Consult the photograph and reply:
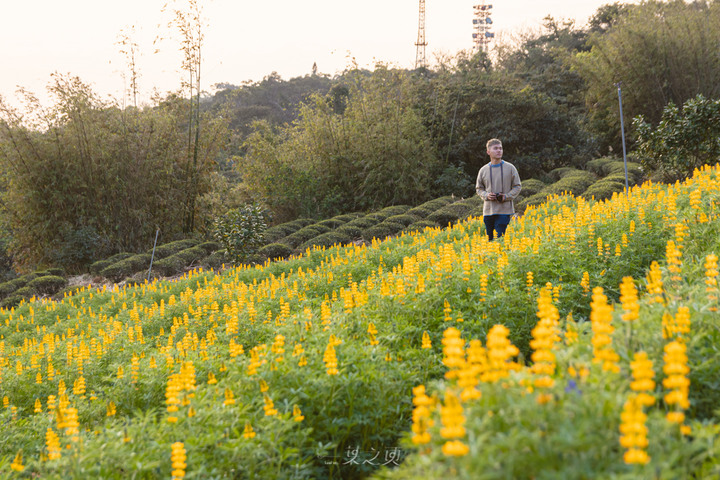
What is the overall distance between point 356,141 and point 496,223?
11731mm

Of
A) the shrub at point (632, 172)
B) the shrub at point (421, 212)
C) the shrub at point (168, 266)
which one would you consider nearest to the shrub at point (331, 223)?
the shrub at point (421, 212)

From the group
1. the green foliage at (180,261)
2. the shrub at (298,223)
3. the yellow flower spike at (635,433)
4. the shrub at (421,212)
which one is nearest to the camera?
the yellow flower spike at (635,433)

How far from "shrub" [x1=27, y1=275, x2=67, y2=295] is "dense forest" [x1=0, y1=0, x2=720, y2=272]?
2.55 m

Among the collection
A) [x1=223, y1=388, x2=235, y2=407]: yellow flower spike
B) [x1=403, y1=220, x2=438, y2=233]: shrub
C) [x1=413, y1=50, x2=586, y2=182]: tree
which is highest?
[x1=413, y1=50, x2=586, y2=182]: tree

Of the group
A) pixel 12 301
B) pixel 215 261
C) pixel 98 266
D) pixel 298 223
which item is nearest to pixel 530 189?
pixel 298 223

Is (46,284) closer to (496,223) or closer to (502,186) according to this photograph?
(496,223)

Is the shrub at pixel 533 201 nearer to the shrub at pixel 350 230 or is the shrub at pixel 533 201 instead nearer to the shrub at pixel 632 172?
the shrub at pixel 632 172

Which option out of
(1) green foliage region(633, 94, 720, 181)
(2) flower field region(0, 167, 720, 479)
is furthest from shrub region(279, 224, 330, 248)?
(1) green foliage region(633, 94, 720, 181)

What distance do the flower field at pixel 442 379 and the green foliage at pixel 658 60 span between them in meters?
16.2

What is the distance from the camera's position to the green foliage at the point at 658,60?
18047 millimetres

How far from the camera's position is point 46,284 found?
1103 centimetres

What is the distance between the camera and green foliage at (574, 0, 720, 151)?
711 inches

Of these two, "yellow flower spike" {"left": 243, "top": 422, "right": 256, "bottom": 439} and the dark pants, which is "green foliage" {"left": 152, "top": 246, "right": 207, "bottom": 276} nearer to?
the dark pants

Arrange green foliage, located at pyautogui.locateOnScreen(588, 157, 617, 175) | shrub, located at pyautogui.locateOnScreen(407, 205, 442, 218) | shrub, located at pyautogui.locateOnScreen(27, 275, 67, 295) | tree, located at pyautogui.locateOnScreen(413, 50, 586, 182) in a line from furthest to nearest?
1. tree, located at pyautogui.locateOnScreen(413, 50, 586, 182)
2. green foliage, located at pyautogui.locateOnScreen(588, 157, 617, 175)
3. shrub, located at pyautogui.locateOnScreen(407, 205, 442, 218)
4. shrub, located at pyautogui.locateOnScreen(27, 275, 67, 295)
